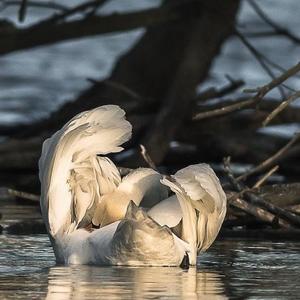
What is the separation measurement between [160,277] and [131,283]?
310 millimetres

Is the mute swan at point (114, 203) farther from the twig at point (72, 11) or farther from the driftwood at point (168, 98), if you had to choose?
the twig at point (72, 11)

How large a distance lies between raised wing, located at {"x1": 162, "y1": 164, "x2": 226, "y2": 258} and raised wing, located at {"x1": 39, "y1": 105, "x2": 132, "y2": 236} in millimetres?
482

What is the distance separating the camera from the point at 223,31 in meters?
14.0

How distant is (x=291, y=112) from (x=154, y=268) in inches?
229

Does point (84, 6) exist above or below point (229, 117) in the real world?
above

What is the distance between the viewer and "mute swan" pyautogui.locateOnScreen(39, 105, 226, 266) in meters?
8.12

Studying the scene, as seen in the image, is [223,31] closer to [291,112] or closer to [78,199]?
[291,112]

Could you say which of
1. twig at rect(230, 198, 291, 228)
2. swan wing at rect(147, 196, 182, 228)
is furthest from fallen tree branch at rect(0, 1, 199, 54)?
swan wing at rect(147, 196, 182, 228)

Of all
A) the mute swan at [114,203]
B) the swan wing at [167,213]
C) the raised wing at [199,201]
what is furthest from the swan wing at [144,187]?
the raised wing at [199,201]

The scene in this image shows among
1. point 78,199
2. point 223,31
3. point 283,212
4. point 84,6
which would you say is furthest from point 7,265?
point 223,31

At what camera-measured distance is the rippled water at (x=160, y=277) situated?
7.30 meters

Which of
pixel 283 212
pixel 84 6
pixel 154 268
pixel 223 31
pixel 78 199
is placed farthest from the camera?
pixel 223 31

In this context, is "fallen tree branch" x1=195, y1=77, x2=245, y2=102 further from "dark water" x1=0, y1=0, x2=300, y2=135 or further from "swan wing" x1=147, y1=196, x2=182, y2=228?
"swan wing" x1=147, y1=196, x2=182, y2=228

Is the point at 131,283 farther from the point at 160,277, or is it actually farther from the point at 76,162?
the point at 76,162
